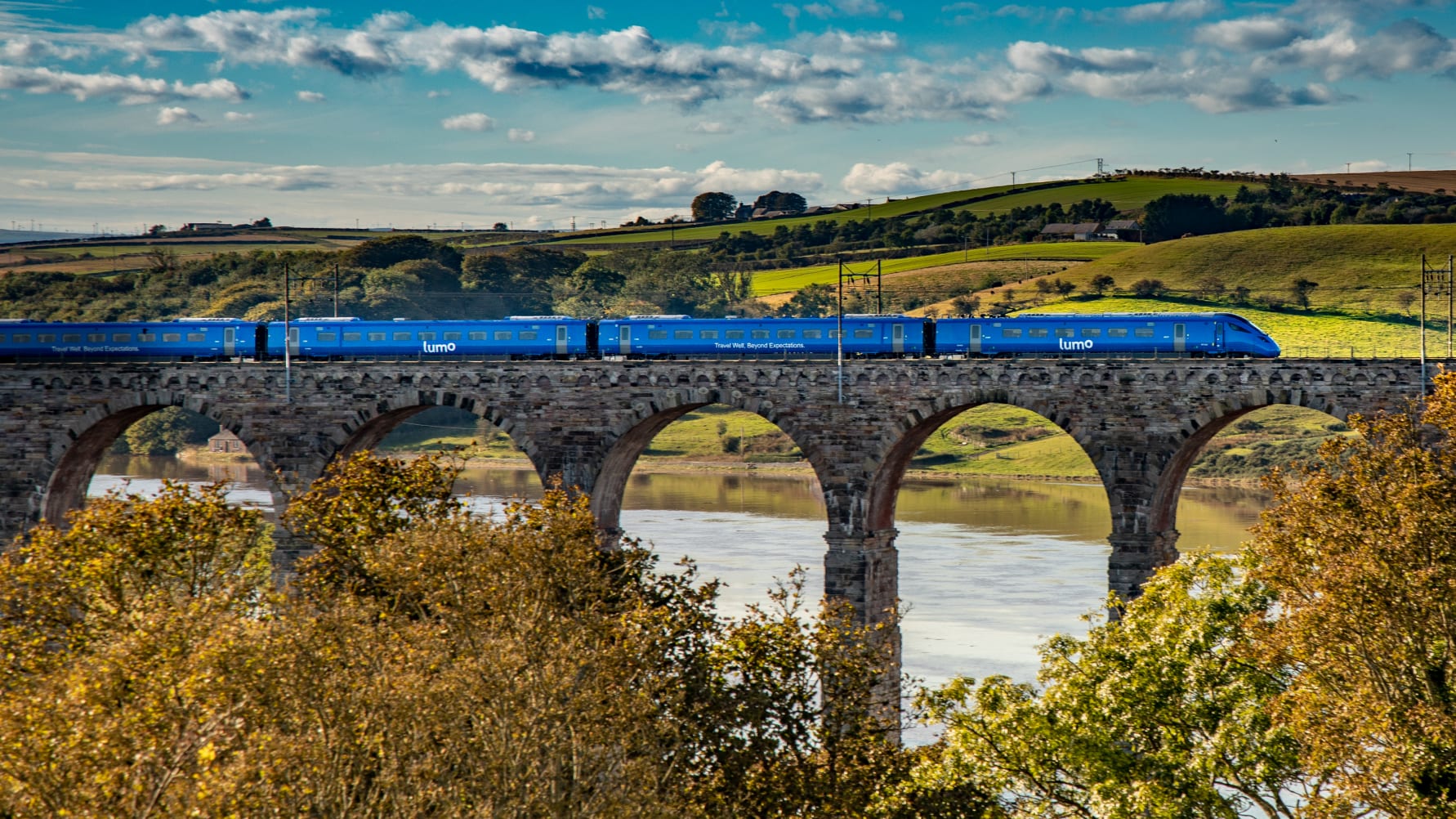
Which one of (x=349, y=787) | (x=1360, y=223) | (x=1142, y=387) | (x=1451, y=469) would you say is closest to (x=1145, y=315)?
(x=1142, y=387)

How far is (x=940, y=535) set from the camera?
102688 millimetres

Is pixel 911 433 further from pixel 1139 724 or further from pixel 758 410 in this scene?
pixel 1139 724

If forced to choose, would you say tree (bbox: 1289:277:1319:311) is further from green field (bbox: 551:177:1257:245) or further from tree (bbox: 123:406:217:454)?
tree (bbox: 123:406:217:454)

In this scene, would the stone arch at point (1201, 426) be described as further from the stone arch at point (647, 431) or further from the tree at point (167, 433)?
the tree at point (167, 433)

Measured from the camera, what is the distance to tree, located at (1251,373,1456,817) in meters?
29.5

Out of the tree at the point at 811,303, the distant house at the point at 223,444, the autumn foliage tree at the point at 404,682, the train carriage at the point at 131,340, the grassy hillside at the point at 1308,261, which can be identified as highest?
the grassy hillside at the point at 1308,261

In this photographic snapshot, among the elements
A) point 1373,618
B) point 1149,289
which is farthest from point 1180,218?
point 1373,618

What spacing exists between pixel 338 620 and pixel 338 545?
12724 mm

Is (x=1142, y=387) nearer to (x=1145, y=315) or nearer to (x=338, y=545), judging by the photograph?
(x=1145, y=315)

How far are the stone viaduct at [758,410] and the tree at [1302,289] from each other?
273 ft

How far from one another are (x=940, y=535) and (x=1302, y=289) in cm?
5202

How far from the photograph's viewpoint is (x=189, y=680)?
25.2 m

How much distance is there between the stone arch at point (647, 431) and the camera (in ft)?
175

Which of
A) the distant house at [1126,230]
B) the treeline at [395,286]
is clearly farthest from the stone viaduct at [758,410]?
the distant house at [1126,230]
